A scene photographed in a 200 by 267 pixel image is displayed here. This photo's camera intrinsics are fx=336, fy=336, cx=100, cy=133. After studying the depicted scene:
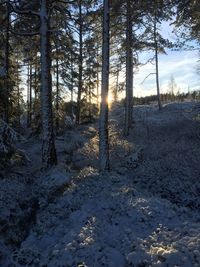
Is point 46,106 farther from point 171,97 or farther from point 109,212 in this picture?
point 171,97

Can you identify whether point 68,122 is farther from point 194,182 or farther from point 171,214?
point 171,214

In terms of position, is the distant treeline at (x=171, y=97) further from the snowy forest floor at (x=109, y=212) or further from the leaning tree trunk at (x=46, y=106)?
the leaning tree trunk at (x=46, y=106)

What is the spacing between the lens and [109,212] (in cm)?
923

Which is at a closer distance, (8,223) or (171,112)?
(8,223)

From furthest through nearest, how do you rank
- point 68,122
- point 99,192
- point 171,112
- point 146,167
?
point 171,112 < point 68,122 < point 146,167 < point 99,192

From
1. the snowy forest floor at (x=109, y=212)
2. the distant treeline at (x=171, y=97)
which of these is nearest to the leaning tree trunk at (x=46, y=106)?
the snowy forest floor at (x=109, y=212)

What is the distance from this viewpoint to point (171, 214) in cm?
885

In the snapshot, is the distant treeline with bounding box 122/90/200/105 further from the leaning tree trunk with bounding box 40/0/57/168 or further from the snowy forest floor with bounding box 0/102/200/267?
the leaning tree trunk with bounding box 40/0/57/168

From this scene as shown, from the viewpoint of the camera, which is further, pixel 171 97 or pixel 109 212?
pixel 171 97

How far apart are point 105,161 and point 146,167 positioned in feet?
5.38

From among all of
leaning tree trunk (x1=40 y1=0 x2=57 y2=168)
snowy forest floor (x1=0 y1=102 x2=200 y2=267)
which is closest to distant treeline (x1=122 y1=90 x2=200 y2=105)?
snowy forest floor (x1=0 y1=102 x2=200 y2=267)

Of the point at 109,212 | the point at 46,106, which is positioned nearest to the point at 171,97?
the point at 46,106

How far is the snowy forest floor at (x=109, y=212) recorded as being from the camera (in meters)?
7.24

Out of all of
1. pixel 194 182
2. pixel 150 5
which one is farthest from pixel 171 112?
pixel 194 182
